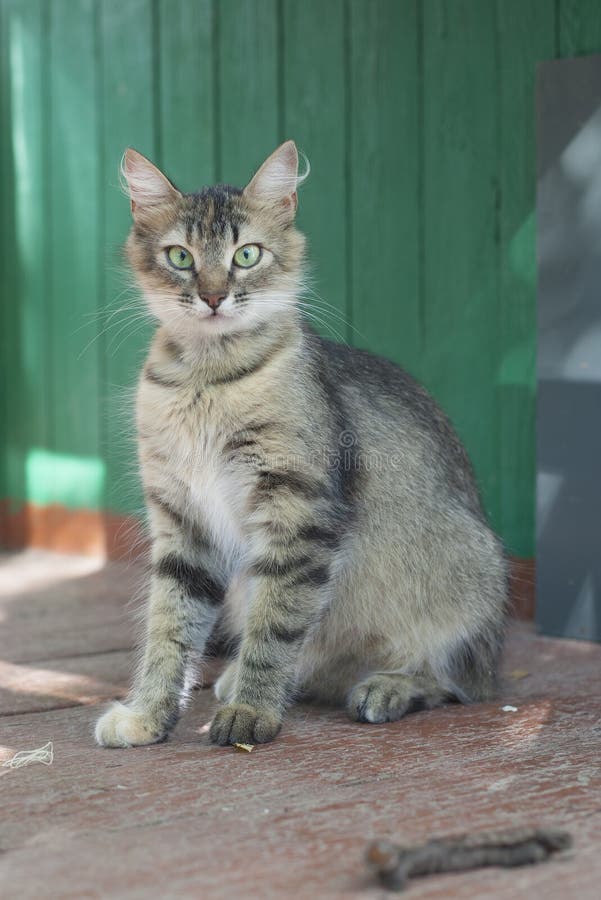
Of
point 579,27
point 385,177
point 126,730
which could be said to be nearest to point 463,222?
point 385,177

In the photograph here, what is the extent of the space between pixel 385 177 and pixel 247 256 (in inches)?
59.0

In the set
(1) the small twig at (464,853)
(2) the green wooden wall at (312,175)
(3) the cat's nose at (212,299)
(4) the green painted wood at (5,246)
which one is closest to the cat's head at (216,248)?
(3) the cat's nose at (212,299)

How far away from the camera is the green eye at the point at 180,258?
2.91 m

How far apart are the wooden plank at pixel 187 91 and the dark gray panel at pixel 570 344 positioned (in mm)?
1666

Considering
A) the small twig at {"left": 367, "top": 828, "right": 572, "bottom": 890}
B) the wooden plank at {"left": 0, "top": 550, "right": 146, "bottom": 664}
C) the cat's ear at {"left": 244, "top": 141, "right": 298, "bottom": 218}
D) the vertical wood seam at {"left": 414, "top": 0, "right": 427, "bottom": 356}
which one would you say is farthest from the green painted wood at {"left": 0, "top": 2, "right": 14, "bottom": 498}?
the small twig at {"left": 367, "top": 828, "right": 572, "bottom": 890}

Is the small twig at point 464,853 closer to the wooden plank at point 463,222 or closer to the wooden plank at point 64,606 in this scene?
the wooden plank at point 64,606

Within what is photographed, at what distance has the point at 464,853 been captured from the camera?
6.64 ft

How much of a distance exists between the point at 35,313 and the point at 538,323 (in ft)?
9.19

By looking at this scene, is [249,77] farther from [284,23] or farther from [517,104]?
[517,104]

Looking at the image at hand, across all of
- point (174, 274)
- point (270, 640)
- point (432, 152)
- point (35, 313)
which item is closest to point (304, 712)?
point (270, 640)

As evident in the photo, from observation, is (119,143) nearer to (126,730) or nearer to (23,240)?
(23,240)

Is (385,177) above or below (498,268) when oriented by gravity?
above

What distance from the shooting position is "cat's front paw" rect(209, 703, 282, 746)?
109 inches

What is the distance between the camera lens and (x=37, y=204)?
5.72 metres
